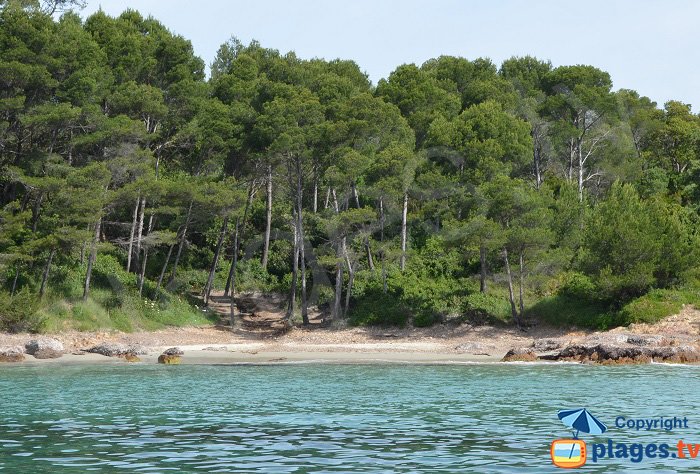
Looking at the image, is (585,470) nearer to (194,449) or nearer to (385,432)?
(385,432)

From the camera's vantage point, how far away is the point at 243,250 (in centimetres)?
6209

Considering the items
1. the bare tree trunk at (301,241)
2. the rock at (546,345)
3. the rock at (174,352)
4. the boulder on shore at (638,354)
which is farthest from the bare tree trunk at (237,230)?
the boulder on shore at (638,354)

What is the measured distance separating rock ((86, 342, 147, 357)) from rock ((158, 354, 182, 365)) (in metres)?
2.11

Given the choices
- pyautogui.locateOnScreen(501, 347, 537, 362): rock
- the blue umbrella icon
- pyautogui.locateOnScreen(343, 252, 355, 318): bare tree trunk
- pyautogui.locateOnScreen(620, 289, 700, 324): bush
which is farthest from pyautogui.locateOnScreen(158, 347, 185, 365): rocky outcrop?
the blue umbrella icon

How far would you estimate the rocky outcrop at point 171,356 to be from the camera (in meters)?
38.1

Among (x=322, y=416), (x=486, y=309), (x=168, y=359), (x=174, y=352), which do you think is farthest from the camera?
(x=486, y=309)

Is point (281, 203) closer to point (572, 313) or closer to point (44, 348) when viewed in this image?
point (572, 313)

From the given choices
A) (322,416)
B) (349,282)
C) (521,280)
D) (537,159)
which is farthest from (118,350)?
(537,159)

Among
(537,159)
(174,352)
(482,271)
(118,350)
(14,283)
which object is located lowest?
(174,352)

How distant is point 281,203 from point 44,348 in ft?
87.1

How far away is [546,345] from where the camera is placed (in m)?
40.9

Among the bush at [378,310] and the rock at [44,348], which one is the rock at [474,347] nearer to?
the bush at [378,310]

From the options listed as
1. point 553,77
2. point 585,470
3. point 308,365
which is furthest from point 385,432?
point 553,77

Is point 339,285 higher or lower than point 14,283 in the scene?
lower
